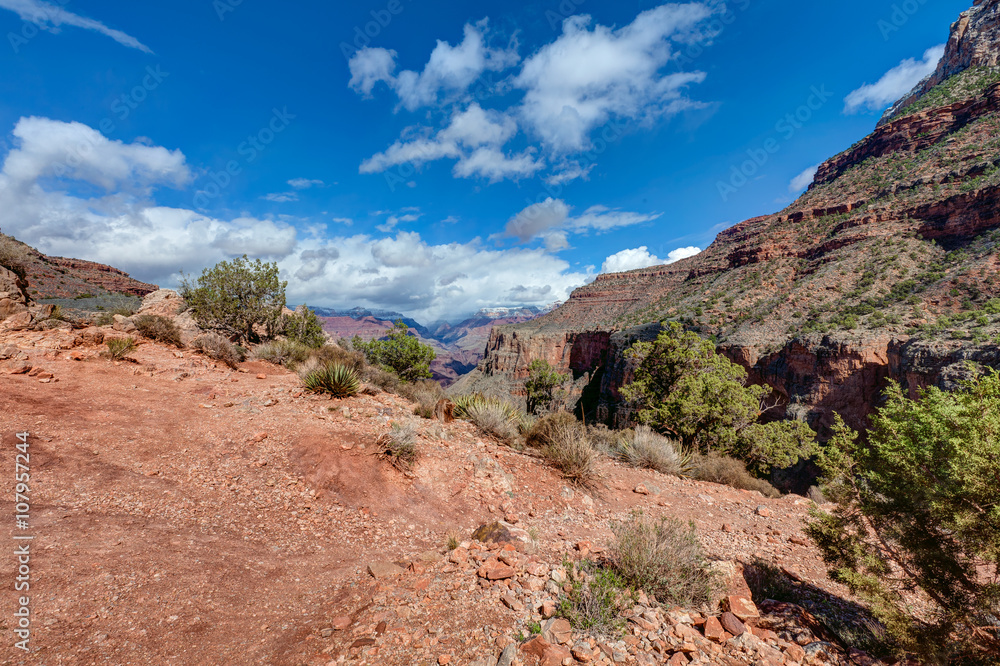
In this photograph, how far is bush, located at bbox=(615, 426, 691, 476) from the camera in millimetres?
8414

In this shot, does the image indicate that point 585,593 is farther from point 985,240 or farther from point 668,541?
point 985,240

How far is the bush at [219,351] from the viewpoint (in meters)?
10.4

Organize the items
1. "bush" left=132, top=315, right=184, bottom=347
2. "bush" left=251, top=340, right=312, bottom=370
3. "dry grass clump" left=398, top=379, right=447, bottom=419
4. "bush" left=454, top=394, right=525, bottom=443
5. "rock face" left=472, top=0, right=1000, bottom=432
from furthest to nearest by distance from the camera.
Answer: "rock face" left=472, top=0, right=1000, bottom=432 < "bush" left=251, top=340, right=312, bottom=370 < "bush" left=132, top=315, right=184, bottom=347 < "dry grass clump" left=398, top=379, right=447, bottom=419 < "bush" left=454, top=394, right=525, bottom=443

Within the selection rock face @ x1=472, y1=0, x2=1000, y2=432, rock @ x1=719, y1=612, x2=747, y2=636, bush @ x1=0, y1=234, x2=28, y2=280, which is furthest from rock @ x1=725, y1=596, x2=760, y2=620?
bush @ x1=0, y1=234, x2=28, y2=280

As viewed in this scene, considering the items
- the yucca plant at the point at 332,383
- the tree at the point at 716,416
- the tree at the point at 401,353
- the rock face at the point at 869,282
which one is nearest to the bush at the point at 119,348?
the yucca plant at the point at 332,383

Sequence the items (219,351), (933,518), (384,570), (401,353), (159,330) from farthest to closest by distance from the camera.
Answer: (401,353) → (159,330) → (219,351) → (384,570) → (933,518)

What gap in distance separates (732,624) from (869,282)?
51.5m

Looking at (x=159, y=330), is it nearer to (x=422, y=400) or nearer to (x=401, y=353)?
(x=422, y=400)

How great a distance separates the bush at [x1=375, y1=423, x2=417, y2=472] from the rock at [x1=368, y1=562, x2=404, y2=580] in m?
2.02

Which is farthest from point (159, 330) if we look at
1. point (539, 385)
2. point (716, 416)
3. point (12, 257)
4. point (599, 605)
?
point (539, 385)

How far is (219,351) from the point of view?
1052 centimetres

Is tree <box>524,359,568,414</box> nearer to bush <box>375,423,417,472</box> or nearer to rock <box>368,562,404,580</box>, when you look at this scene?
bush <box>375,423,417,472</box>

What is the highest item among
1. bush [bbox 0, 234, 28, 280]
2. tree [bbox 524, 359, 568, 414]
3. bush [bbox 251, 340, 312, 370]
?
bush [bbox 0, 234, 28, 280]

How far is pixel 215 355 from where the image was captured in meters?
10.5
